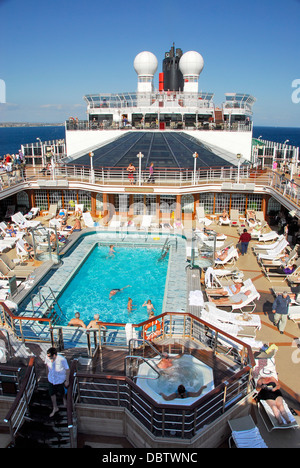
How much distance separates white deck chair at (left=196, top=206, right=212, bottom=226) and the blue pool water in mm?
3634

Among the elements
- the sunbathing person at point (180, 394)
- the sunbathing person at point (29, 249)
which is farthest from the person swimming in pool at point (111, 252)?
the sunbathing person at point (180, 394)

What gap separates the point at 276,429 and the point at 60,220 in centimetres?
1493

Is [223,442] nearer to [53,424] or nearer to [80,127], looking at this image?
[53,424]

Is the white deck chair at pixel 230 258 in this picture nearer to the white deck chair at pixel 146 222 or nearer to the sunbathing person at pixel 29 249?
the white deck chair at pixel 146 222

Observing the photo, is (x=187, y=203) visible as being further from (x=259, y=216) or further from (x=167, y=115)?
(x=167, y=115)

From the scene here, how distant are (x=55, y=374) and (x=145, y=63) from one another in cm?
3363

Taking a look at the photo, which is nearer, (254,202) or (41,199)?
(254,202)

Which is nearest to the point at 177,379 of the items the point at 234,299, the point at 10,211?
the point at 234,299

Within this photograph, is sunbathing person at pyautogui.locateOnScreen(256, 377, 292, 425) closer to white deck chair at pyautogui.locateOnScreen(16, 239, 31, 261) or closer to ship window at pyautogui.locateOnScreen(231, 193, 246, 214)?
white deck chair at pyautogui.locateOnScreen(16, 239, 31, 261)

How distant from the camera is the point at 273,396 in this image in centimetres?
678

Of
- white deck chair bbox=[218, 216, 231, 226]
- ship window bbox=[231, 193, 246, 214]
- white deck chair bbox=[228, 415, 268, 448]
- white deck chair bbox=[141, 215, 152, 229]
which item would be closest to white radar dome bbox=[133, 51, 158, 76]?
ship window bbox=[231, 193, 246, 214]

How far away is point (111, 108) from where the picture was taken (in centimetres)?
3167

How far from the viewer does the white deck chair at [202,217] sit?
19.2 metres

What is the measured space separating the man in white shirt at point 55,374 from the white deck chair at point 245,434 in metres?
2.99
